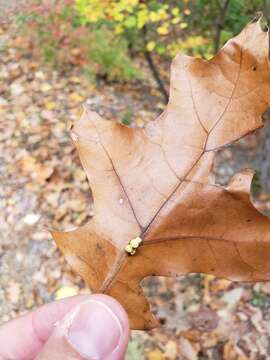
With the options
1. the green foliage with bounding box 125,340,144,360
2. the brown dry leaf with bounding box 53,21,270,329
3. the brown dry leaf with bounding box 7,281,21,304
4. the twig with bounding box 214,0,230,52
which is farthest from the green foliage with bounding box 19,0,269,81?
the brown dry leaf with bounding box 53,21,270,329

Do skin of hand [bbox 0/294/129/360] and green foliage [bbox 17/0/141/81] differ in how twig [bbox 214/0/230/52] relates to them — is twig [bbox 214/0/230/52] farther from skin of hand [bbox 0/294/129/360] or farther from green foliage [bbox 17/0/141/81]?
skin of hand [bbox 0/294/129/360]

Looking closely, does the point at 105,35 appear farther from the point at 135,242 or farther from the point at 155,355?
the point at 135,242

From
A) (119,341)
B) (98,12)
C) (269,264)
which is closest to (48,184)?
→ (98,12)

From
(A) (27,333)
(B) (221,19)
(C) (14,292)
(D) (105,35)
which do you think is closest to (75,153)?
(C) (14,292)

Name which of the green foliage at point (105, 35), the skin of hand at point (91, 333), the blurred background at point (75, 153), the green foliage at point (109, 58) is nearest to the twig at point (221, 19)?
the blurred background at point (75, 153)

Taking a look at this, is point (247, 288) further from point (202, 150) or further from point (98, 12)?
point (202, 150)
